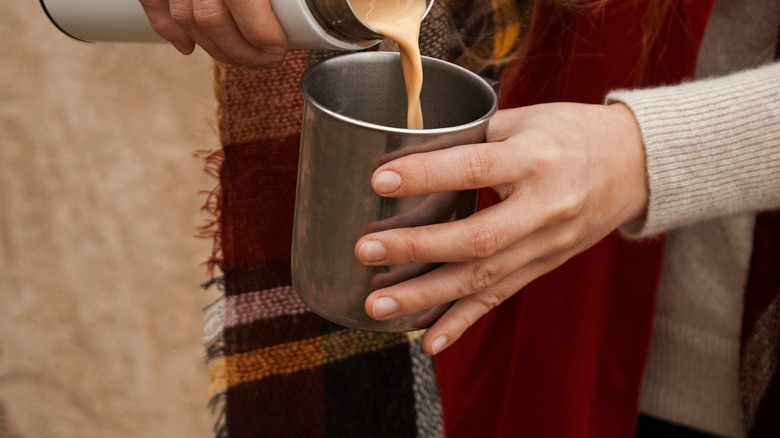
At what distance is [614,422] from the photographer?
96 cm

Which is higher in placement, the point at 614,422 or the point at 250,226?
the point at 250,226

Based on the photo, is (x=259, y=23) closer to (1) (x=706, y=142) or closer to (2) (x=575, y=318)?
(1) (x=706, y=142)

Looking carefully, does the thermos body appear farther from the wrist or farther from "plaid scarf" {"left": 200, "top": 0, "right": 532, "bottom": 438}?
the wrist

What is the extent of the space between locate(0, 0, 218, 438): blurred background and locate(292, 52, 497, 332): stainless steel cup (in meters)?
0.40

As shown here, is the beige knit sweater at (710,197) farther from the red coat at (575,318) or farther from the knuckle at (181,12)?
the knuckle at (181,12)

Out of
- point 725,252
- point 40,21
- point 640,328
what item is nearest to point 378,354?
point 640,328

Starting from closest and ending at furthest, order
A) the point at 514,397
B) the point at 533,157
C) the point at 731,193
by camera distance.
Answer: the point at 533,157 < the point at 731,193 < the point at 514,397

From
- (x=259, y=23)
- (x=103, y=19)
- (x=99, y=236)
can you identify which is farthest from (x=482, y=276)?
(x=99, y=236)

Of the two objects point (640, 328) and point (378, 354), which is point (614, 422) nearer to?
point (640, 328)

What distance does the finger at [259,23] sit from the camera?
492 mm

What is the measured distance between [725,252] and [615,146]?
0.35m

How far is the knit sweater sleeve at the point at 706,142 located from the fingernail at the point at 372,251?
268 mm

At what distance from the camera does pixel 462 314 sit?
55cm

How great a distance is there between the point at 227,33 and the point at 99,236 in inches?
21.0
